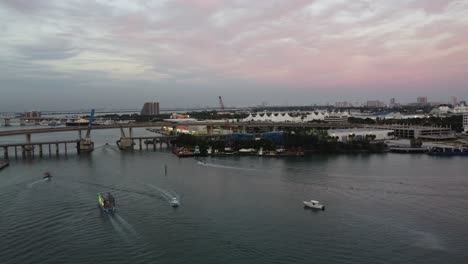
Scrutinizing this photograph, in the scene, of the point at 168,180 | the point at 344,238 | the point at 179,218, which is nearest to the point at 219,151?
the point at 168,180

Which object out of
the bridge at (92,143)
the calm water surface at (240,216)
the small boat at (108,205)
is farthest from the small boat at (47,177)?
the bridge at (92,143)

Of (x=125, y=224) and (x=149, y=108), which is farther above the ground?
(x=149, y=108)

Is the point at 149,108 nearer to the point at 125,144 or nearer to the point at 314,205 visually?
the point at 125,144

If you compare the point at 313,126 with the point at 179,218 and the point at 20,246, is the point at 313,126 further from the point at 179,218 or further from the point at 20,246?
the point at 20,246

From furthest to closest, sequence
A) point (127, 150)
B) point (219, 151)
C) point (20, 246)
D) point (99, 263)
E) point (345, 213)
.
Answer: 1. point (127, 150)
2. point (219, 151)
3. point (345, 213)
4. point (20, 246)
5. point (99, 263)

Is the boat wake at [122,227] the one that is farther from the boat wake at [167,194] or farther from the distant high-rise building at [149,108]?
the distant high-rise building at [149,108]

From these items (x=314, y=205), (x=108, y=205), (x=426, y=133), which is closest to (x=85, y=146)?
(x=108, y=205)
